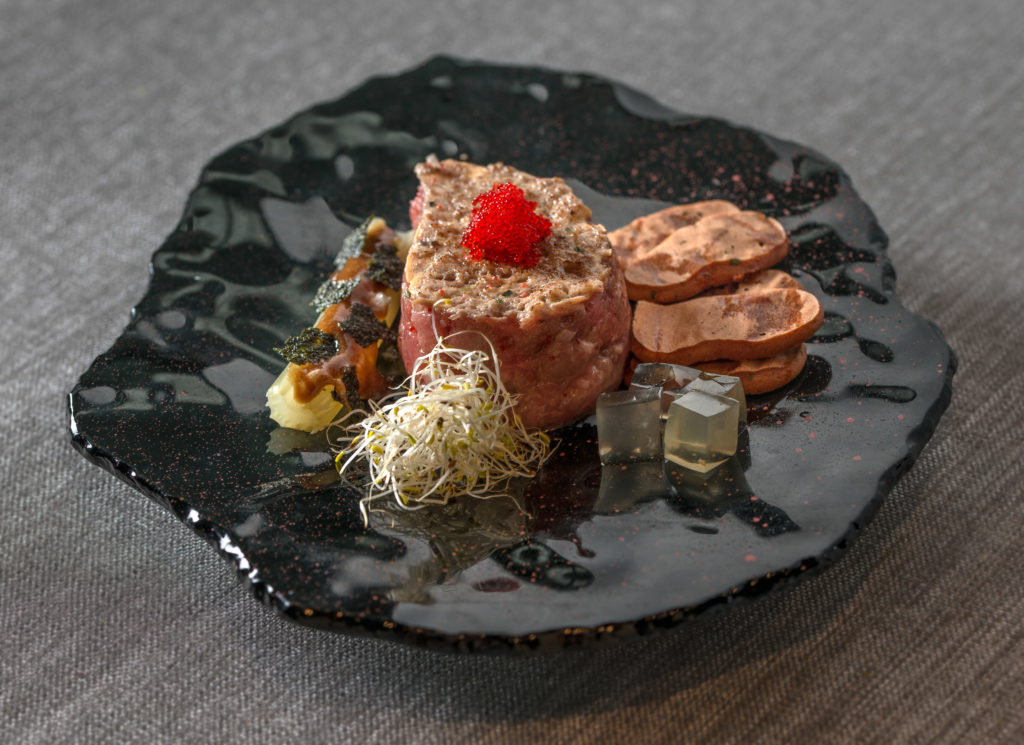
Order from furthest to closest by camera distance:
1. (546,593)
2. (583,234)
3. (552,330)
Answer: (583,234), (552,330), (546,593)

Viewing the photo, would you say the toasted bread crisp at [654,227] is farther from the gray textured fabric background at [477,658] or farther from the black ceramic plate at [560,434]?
the gray textured fabric background at [477,658]

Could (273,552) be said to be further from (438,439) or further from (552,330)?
(552,330)

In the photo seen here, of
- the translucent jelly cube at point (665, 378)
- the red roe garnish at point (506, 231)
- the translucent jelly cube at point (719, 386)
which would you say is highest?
the red roe garnish at point (506, 231)

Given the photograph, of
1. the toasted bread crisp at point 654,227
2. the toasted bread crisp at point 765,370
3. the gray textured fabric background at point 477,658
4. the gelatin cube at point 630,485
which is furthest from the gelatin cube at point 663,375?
the gray textured fabric background at point 477,658

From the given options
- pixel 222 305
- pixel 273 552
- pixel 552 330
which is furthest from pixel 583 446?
pixel 222 305

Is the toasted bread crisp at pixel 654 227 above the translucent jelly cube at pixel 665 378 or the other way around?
Result: above
